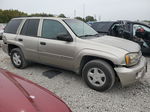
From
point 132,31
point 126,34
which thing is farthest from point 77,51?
point 132,31

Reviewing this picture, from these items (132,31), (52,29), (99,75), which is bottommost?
(99,75)

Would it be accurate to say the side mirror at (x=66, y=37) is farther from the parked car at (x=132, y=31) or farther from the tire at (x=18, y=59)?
the parked car at (x=132, y=31)

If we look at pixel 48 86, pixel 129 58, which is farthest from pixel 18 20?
pixel 129 58

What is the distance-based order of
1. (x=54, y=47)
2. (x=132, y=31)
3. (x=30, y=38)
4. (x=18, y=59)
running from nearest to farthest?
(x=54, y=47), (x=30, y=38), (x=18, y=59), (x=132, y=31)

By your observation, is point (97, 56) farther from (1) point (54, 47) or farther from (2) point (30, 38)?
(2) point (30, 38)

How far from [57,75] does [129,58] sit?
210 centimetres

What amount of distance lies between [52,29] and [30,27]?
0.84 metres

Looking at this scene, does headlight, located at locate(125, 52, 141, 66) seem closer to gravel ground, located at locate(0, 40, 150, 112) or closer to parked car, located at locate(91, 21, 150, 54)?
gravel ground, located at locate(0, 40, 150, 112)

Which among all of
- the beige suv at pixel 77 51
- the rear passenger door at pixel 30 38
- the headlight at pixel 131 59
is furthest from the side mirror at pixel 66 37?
the headlight at pixel 131 59

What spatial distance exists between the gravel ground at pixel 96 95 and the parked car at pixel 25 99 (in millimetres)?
1172

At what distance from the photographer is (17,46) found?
4.96m

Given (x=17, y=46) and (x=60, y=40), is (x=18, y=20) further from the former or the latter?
(x=60, y=40)

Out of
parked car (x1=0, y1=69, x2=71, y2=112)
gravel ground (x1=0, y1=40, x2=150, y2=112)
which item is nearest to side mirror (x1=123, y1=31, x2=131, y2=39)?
gravel ground (x1=0, y1=40, x2=150, y2=112)

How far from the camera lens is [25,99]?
1.59m
